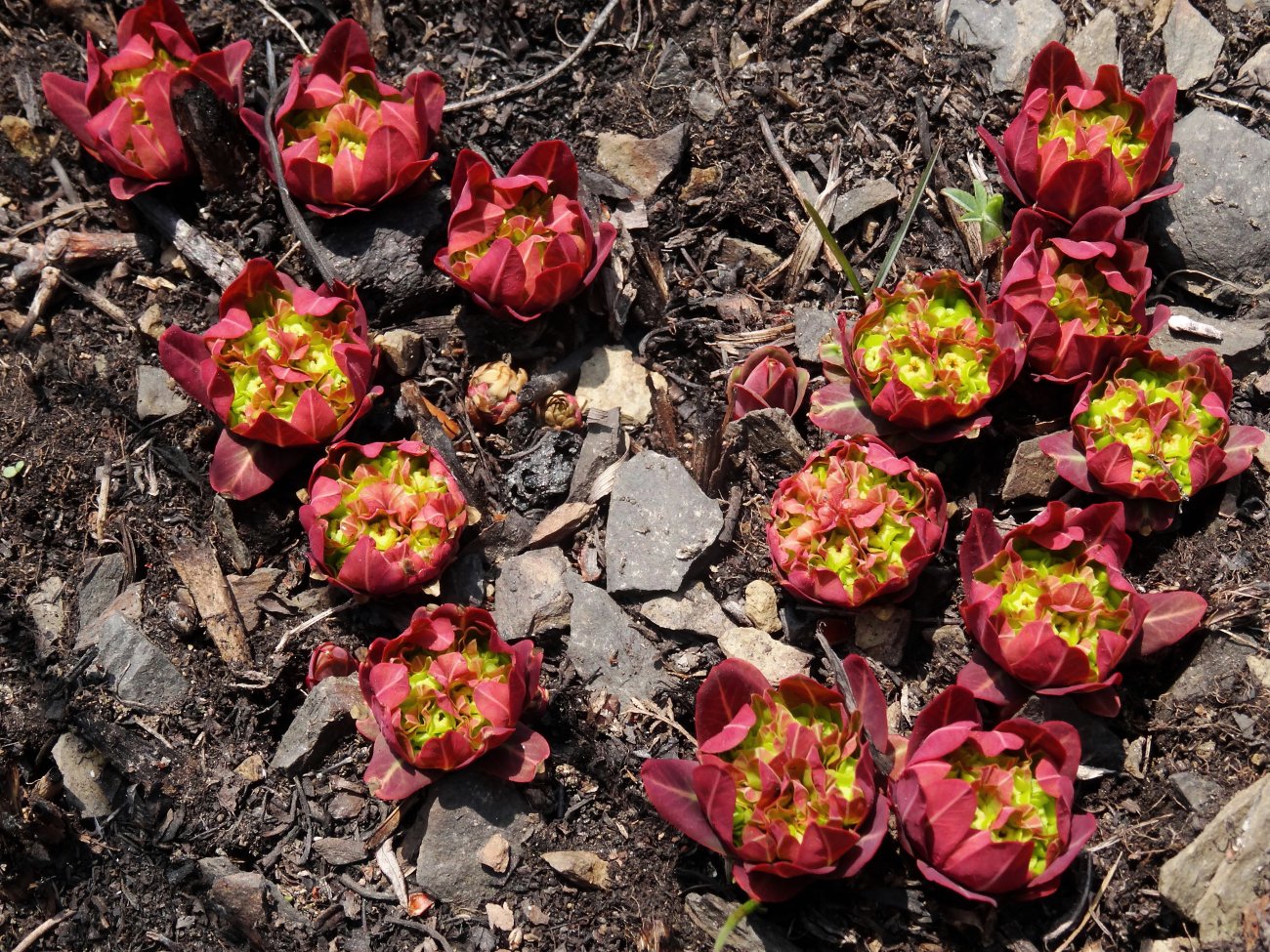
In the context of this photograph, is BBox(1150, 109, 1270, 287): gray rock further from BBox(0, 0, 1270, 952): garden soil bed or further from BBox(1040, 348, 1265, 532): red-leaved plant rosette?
BBox(1040, 348, 1265, 532): red-leaved plant rosette

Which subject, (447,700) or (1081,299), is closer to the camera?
(447,700)

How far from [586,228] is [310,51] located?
148 cm

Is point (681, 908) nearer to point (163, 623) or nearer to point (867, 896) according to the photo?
point (867, 896)

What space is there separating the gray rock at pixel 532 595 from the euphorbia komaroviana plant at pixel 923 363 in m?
0.96

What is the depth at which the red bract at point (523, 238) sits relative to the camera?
135 inches

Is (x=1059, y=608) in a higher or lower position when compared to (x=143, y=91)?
lower

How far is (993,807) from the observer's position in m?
2.72

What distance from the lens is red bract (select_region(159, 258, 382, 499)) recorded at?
332 centimetres

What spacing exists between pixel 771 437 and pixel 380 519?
49.4 inches

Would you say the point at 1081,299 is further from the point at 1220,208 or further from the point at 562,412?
the point at 562,412

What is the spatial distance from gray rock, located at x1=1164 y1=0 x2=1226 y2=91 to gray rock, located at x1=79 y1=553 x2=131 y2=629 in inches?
159

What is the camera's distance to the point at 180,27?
3.82 metres

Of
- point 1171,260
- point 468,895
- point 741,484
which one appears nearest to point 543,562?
point 741,484

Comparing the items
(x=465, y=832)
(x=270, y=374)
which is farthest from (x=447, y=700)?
(x=270, y=374)
